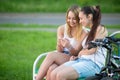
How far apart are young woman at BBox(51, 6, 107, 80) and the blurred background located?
6.47 ft

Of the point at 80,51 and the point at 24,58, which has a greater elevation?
the point at 80,51

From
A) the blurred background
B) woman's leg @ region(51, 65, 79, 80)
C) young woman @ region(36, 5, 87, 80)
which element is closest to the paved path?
the blurred background

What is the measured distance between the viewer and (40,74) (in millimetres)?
6828

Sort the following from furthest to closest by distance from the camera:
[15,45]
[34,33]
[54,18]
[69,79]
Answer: [54,18] → [34,33] → [15,45] → [69,79]

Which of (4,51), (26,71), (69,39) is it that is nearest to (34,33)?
(4,51)

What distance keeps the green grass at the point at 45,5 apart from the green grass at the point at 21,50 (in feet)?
21.2

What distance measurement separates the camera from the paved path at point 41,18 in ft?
57.1

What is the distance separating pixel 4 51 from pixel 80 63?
4764mm

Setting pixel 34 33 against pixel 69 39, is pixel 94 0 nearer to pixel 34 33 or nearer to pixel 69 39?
pixel 34 33

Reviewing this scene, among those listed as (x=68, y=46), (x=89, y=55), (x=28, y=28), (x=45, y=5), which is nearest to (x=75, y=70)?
(x=89, y=55)

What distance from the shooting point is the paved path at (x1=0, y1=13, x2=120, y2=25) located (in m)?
17.4

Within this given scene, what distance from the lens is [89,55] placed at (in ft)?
21.6

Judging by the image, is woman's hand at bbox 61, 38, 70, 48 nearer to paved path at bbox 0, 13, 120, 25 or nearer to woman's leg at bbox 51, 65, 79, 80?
woman's leg at bbox 51, 65, 79, 80

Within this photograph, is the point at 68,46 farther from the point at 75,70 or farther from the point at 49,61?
the point at 75,70
